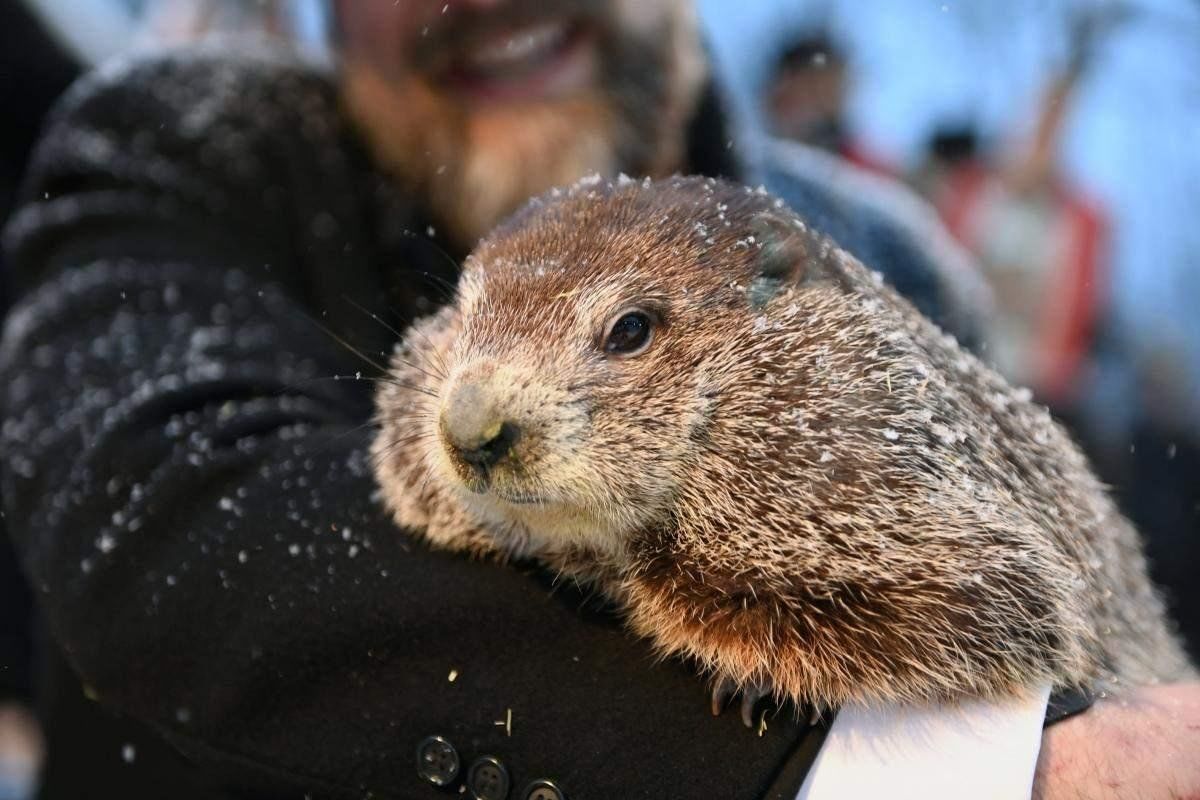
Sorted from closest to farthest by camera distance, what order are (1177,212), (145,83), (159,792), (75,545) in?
(1177,212) < (75,545) < (159,792) < (145,83)

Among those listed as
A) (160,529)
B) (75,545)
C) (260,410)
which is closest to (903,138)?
(260,410)

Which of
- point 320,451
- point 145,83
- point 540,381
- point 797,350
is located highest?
point 145,83

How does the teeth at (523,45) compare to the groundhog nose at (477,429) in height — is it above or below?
above

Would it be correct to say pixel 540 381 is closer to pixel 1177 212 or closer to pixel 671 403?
pixel 671 403

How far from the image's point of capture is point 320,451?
146cm

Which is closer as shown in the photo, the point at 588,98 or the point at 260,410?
the point at 588,98

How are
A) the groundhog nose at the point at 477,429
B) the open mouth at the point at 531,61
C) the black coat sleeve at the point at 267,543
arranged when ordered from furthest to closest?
the black coat sleeve at the point at 267,543, the open mouth at the point at 531,61, the groundhog nose at the point at 477,429

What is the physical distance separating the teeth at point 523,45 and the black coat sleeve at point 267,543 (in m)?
0.35

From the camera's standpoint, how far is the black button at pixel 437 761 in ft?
3.95

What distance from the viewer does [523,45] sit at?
1.09 m

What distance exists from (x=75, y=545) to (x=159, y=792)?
737 millimetres

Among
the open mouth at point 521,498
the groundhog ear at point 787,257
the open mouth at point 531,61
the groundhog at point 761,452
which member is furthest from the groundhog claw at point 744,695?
the open mouth at point 531,61

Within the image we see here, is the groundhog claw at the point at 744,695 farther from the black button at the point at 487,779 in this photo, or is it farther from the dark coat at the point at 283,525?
the black button at the point at 487,779

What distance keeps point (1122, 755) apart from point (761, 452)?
52 centimetres
